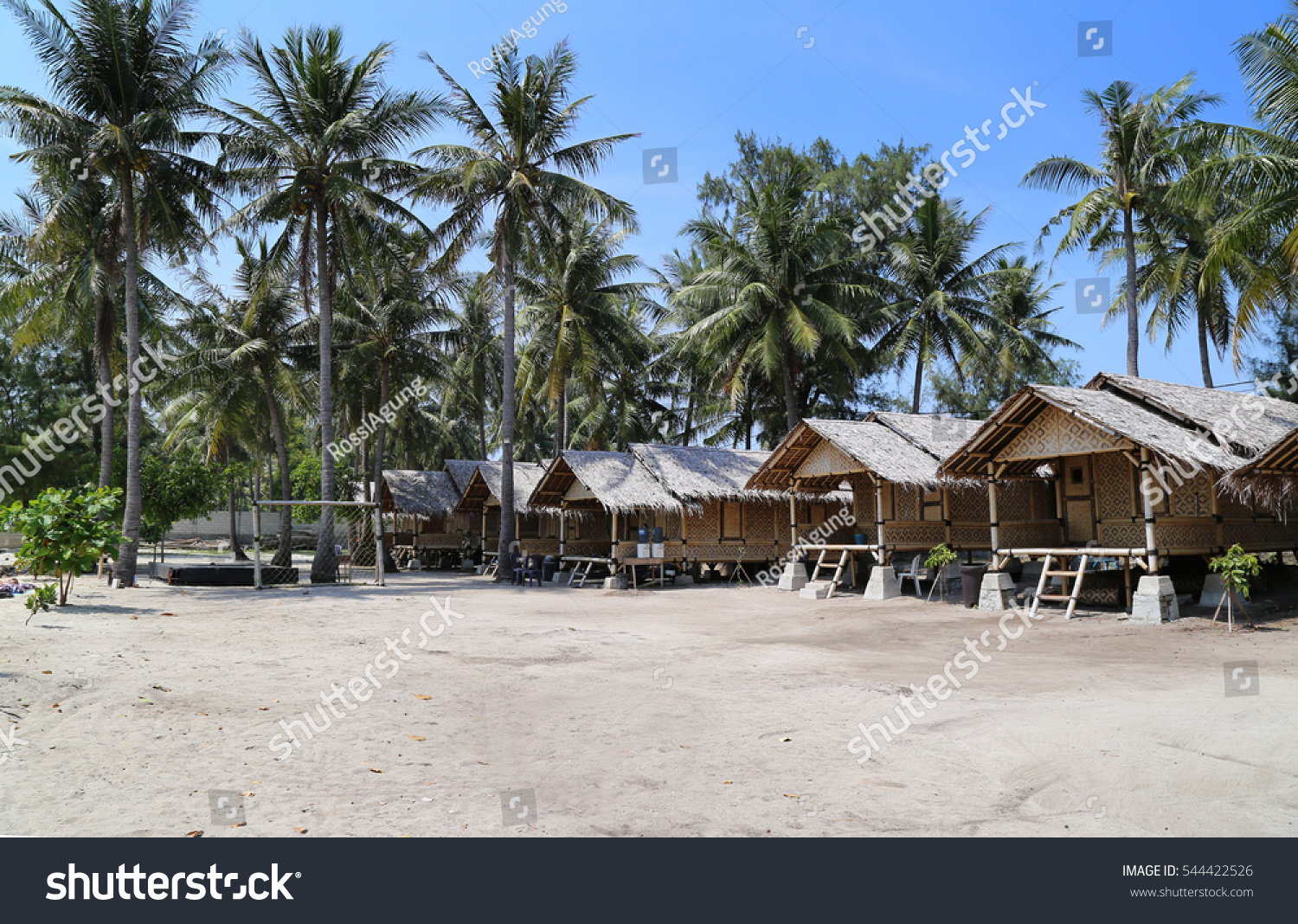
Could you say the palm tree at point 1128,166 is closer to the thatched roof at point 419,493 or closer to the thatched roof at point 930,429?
the thatched roof at point 930,429

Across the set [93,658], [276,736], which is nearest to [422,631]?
[93,658]

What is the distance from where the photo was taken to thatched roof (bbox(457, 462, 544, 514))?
94.6ft

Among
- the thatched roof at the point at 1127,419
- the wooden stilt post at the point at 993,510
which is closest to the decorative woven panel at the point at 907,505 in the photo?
the thatched roof at the point at 1127,419

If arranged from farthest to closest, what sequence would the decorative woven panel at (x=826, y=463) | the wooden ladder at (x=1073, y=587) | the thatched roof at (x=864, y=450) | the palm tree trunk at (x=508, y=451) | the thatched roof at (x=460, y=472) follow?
the thatched roof at (x=460, y=472) → the palm tree trunk at (x=508, y=451) → the decorative woven panel at (x=826, y=463) → the thatched roof at (x=864, y=450) → the wooden ladder at (x=1073, y=587)

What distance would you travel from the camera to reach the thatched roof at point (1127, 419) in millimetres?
14031

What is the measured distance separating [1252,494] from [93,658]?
16.4m

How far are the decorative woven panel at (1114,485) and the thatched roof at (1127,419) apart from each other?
1.26 m

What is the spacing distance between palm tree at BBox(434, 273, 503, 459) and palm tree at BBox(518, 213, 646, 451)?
2.72 meters

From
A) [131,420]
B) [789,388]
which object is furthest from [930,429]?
[131,420]

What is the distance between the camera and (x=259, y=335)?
94.5 feet

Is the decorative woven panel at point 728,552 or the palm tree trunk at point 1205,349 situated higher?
the palm tree trunk at point 1205,349

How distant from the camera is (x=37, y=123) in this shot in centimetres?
1848

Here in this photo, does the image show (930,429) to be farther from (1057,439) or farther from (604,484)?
(604,484)

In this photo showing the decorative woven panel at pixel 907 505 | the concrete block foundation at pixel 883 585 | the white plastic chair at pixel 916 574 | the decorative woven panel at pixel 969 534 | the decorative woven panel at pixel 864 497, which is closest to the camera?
the concrete block foundation at pixel 883 585
